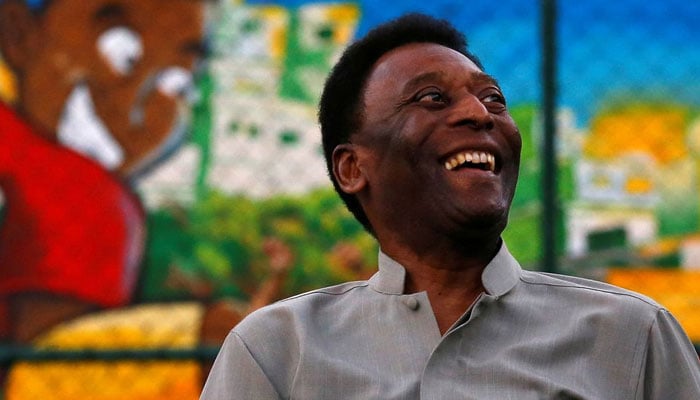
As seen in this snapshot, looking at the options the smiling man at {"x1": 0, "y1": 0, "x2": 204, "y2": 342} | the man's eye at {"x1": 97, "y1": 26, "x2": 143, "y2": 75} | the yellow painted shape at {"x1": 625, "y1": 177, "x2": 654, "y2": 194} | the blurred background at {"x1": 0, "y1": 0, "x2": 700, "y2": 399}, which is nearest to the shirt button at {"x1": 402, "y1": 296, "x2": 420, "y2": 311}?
the blurred background at {"x1": 0, "y1": 0, "x2": 700, "y2": 399}

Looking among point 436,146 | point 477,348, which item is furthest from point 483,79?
point 477,348

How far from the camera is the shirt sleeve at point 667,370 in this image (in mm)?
1823

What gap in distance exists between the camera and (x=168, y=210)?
504 centimetres

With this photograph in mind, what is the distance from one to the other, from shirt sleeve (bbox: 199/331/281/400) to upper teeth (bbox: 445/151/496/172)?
0.41 m

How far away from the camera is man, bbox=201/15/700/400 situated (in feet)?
6.04

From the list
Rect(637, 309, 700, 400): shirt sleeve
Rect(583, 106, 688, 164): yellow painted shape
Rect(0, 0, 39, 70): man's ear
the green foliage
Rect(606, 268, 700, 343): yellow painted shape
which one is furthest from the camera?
Rect(0, 0, 39, 70): man's ear

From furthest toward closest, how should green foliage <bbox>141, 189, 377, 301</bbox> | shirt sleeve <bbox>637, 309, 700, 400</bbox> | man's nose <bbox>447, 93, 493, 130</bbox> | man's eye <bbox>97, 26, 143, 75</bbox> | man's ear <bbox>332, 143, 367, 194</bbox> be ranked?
man's eye <bbox>97, 26, 143, 75</bbox>
green foliage <bbox>141, 189, 377, 301</bbox>
man's ear <bbox>332, 143, 367, 194</bbox>
man's nose <bbox>447, 93, 493, 130</bbox>
shirt sleeve <bbox>637, 309, 700, 400</bbox>

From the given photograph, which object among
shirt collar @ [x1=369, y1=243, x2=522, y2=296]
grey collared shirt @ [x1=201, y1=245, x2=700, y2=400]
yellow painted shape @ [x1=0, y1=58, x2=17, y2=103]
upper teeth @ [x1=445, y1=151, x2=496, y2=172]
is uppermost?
upper teeth @ [x1=445, y1=151, x2=496, y2=172]

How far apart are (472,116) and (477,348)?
34 cm

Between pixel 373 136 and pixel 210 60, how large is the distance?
317cm

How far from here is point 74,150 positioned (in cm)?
505

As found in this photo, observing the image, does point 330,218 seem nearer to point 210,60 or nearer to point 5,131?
point 210,60

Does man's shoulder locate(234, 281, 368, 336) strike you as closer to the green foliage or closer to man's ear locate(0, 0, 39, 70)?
the green foliage

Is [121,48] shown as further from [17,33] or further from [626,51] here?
[626,51]
